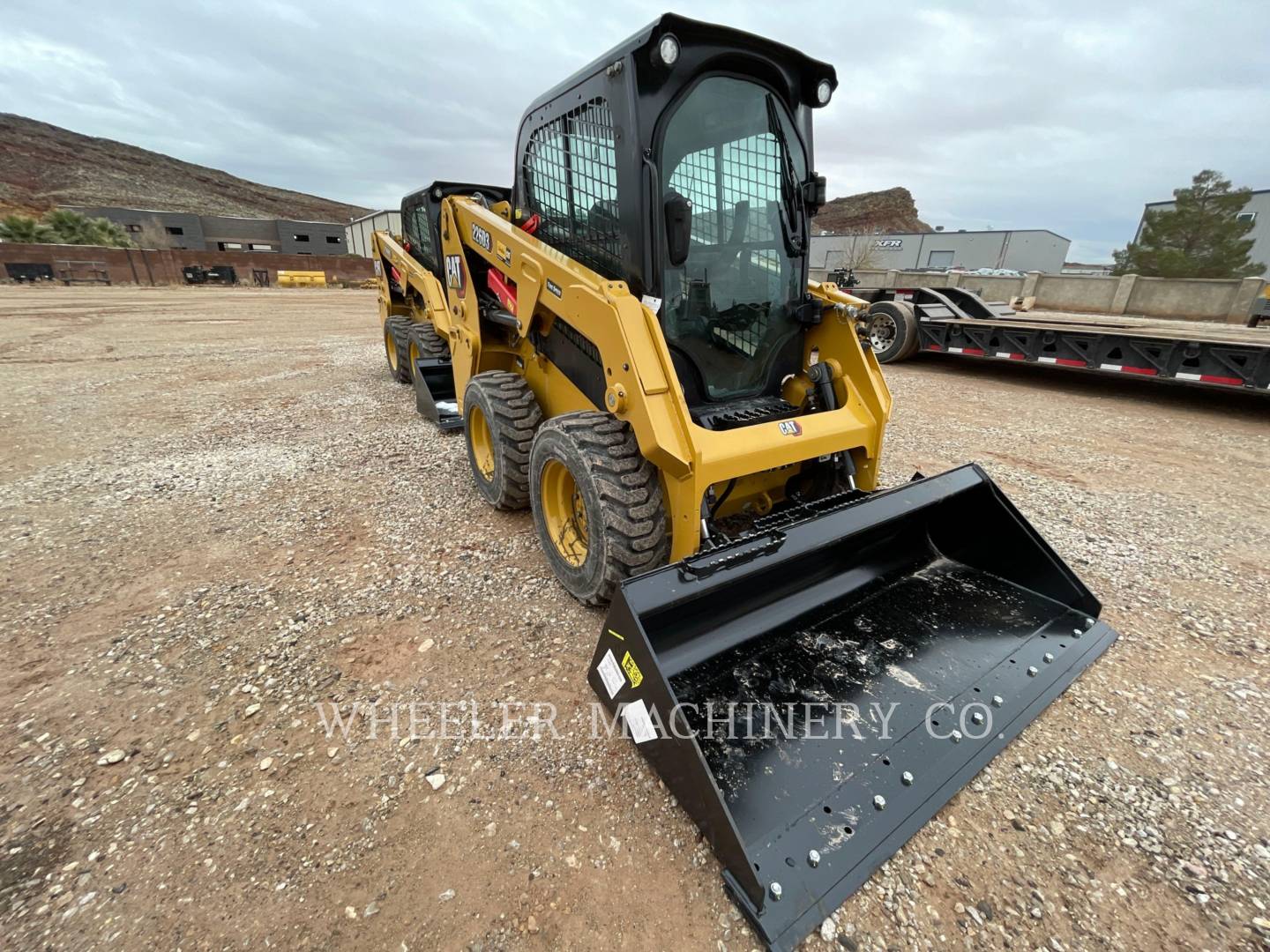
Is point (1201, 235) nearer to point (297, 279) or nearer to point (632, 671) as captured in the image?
point (632, 671)

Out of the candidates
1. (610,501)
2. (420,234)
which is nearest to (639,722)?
(610,501)

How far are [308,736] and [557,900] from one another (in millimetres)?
1116

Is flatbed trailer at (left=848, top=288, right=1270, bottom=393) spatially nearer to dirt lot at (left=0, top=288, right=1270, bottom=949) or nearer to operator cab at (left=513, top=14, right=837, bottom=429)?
dirt lot at (left=0, top=288, right=1270, bottom=949)

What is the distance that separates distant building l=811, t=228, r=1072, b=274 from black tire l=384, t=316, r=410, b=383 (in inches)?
1945

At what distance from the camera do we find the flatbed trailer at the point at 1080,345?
615 centimetres

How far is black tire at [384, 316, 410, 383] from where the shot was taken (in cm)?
655

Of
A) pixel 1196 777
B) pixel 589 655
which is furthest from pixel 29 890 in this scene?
pixel 1196 777

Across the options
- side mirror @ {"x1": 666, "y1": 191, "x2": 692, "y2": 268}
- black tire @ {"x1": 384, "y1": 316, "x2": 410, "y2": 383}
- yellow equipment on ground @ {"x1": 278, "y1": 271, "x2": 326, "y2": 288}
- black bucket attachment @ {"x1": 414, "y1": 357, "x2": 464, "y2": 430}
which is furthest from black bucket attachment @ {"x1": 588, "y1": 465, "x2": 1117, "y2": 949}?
yellow equipment on ground @ {"x1": 278, "y1": 271, "x2": 326, "y2": 288}

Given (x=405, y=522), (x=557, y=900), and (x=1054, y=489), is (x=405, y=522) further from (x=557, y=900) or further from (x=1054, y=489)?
(x=1054, y=489)

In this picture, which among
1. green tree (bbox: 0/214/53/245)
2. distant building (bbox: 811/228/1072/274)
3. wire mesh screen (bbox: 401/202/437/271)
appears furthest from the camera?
distant building (bbox: 811/228/1072/274)

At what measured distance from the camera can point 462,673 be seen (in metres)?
2.28

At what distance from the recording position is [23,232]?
31.5 metres

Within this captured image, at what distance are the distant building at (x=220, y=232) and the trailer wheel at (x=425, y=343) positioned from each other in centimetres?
5694

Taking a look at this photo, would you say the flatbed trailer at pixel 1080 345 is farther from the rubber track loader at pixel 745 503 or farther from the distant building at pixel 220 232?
the distant building at pixel 220 232
